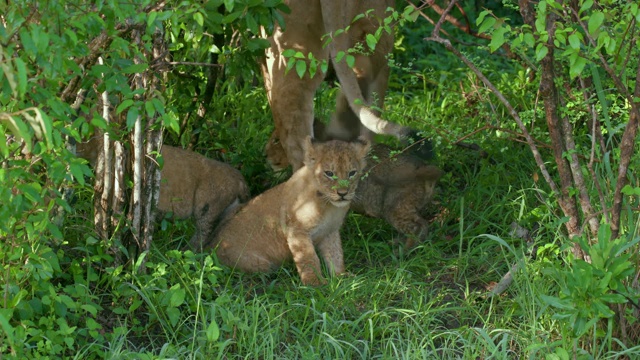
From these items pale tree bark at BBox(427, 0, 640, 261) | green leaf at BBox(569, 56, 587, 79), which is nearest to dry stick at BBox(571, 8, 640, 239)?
pale tree bark at BBox(427, 0, 640, 261)

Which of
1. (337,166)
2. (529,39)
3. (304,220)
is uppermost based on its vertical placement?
(529,39)

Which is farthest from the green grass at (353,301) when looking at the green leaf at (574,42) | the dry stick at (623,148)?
the green leaf at (574,42)

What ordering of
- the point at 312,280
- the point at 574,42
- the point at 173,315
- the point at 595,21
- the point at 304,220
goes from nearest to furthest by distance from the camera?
the point at 595,21
the point at 574,42
the point at 173,315
the point at 312,280
the point at 304,220

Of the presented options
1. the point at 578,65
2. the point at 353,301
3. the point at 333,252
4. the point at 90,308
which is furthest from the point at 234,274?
the point at 578,65

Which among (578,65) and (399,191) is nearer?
(578,65)

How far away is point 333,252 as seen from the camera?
5.61 metres

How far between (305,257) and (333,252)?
0.63ft

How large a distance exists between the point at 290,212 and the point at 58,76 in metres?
1.76

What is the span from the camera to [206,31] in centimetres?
589

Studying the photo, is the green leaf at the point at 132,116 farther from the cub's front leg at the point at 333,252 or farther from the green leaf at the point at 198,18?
the cub's front leg at the point at 333,252

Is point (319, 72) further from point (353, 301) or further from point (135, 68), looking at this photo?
point (135, 68)

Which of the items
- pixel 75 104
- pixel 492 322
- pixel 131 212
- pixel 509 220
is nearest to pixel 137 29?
pixel 75 104

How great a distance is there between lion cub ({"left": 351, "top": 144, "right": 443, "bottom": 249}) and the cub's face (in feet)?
1.16

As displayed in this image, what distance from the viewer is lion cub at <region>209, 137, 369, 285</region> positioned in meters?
5.46
